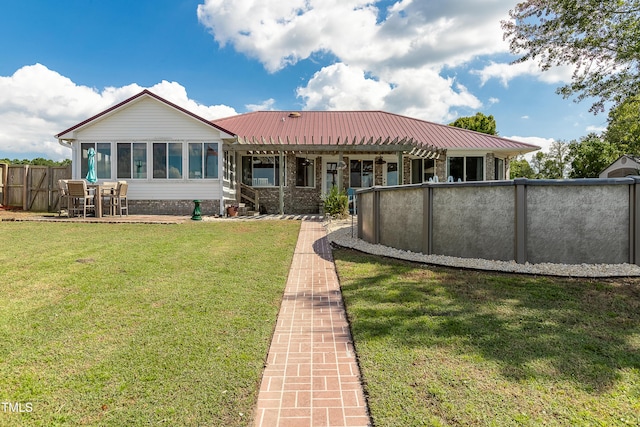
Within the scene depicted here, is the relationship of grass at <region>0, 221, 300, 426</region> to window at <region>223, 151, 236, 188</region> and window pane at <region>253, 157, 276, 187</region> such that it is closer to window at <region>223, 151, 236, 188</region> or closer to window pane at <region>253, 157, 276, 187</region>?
window at <region>223, 151, 236, 188</region>

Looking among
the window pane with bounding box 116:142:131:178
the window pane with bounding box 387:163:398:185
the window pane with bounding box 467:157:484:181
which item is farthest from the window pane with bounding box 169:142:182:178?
the window pane with bounding box 467:157:484:181

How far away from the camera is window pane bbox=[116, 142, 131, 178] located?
48.4ft

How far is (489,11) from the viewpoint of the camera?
909 cm

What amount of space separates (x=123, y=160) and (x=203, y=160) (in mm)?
3448

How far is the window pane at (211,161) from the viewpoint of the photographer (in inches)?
580

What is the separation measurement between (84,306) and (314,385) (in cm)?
289

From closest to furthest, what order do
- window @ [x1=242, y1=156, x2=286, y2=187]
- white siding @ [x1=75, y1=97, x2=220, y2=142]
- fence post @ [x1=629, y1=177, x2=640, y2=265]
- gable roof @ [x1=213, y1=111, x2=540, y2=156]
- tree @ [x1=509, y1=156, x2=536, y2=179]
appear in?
fence post @ [x1=629, y1=177, x2=640, y2=265] → white siding @ [x1=75, y1=97, x2=220, y2=142] → window @ [x1=242, y1=156, x2=286, y2=187] → gable roof @ [x1=213, y1=111, x2=540, y2=156] → tree @ [x1=509, y1=156, x2=536, y2=179]

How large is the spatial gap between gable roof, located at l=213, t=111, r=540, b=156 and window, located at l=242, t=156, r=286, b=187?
113cm

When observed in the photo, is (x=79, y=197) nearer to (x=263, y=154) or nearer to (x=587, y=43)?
(x=263, y=154)

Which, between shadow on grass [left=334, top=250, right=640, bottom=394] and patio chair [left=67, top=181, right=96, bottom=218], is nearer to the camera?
shadow on grass [left=334, top=250, right=640, bottom=394]

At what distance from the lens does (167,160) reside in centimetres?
1478

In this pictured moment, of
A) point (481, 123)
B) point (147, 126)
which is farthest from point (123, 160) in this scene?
point (481, 123)

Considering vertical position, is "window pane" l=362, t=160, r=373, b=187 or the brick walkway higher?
"window pane" l=362, t=160, r=373, b=187

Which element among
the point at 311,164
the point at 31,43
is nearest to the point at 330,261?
the point at 311,164
